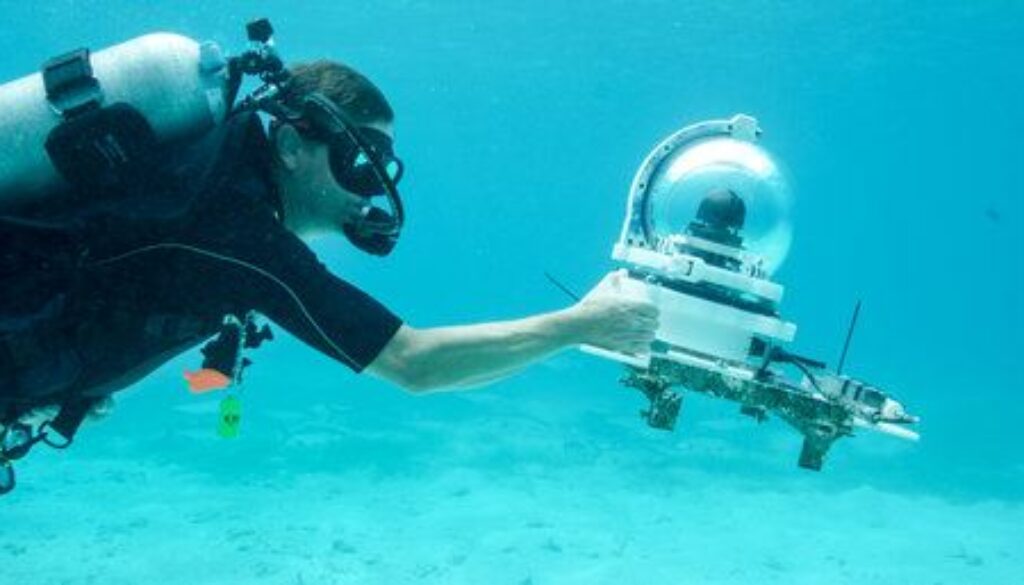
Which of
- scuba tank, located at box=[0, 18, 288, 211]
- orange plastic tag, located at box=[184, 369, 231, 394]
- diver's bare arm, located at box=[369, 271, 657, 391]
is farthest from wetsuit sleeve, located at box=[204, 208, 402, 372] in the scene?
scuba tank, located at box=[0, 18, 288, 211]

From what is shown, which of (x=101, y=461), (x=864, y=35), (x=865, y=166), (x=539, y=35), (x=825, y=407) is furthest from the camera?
(x=865, y=166)

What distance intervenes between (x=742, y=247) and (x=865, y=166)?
6688 cm

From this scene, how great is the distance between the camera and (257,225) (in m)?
2.94

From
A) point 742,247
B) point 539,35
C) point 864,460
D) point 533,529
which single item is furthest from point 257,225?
point 539,35

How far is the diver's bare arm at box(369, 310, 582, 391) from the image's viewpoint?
10.6 feet

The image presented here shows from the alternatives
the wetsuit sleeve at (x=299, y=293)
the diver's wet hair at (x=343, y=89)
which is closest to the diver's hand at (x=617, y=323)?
the wetsuit sleeve at (x=299, y=293)

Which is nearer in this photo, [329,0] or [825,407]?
[825,407]

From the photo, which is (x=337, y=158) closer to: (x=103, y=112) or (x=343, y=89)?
(x=343, y=89)

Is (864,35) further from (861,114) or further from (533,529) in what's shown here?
(533,529)

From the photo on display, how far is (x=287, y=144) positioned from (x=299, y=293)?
60 centimetres

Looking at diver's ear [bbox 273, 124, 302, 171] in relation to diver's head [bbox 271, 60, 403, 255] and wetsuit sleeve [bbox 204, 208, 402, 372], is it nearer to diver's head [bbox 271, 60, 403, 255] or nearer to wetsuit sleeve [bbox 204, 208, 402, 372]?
diver's head [bbox 271, 60, 403, 255]

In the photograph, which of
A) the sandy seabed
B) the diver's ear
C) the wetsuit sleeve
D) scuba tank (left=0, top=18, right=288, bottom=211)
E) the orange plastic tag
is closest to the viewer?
scuba tank (left=0, top=18, right=288, bottom=211)

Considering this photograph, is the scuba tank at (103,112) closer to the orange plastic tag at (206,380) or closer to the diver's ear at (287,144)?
the diver's ear at (287,144)

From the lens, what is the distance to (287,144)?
127 inches
